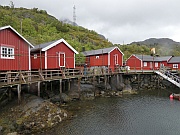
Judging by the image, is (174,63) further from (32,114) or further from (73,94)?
(32,114)

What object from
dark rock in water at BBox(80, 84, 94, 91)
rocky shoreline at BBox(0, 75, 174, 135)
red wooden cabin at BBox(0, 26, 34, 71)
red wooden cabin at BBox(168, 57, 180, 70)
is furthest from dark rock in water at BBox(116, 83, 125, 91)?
red wooden cabin at BBox(168, 57, 180, 70)

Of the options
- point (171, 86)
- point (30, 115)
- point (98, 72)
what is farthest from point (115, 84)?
point (30, 115)

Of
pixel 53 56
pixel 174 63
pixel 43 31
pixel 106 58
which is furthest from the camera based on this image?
pixel 43 31

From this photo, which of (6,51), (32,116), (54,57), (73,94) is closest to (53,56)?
(54,57)

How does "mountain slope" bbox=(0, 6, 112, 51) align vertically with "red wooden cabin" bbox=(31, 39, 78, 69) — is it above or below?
above

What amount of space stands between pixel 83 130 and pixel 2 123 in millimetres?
5959

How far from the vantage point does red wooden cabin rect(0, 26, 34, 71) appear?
16.5 meters

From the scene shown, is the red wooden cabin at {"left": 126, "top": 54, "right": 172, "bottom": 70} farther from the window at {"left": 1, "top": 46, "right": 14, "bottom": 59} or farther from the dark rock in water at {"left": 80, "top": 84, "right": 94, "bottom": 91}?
the window at {"left": 1, "top": 46, "right": 14, "bottom": 59}

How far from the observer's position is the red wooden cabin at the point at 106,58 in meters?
31.4

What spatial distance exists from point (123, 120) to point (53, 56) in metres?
11.9

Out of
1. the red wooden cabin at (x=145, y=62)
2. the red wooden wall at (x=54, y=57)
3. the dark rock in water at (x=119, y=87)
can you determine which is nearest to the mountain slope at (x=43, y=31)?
the red wooden cabin at (x=145, y=62)

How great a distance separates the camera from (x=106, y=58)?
3156 centimetres

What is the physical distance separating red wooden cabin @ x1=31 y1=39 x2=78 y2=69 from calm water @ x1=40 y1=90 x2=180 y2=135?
20.4 feet

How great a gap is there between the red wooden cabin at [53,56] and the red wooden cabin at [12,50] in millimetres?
2351
